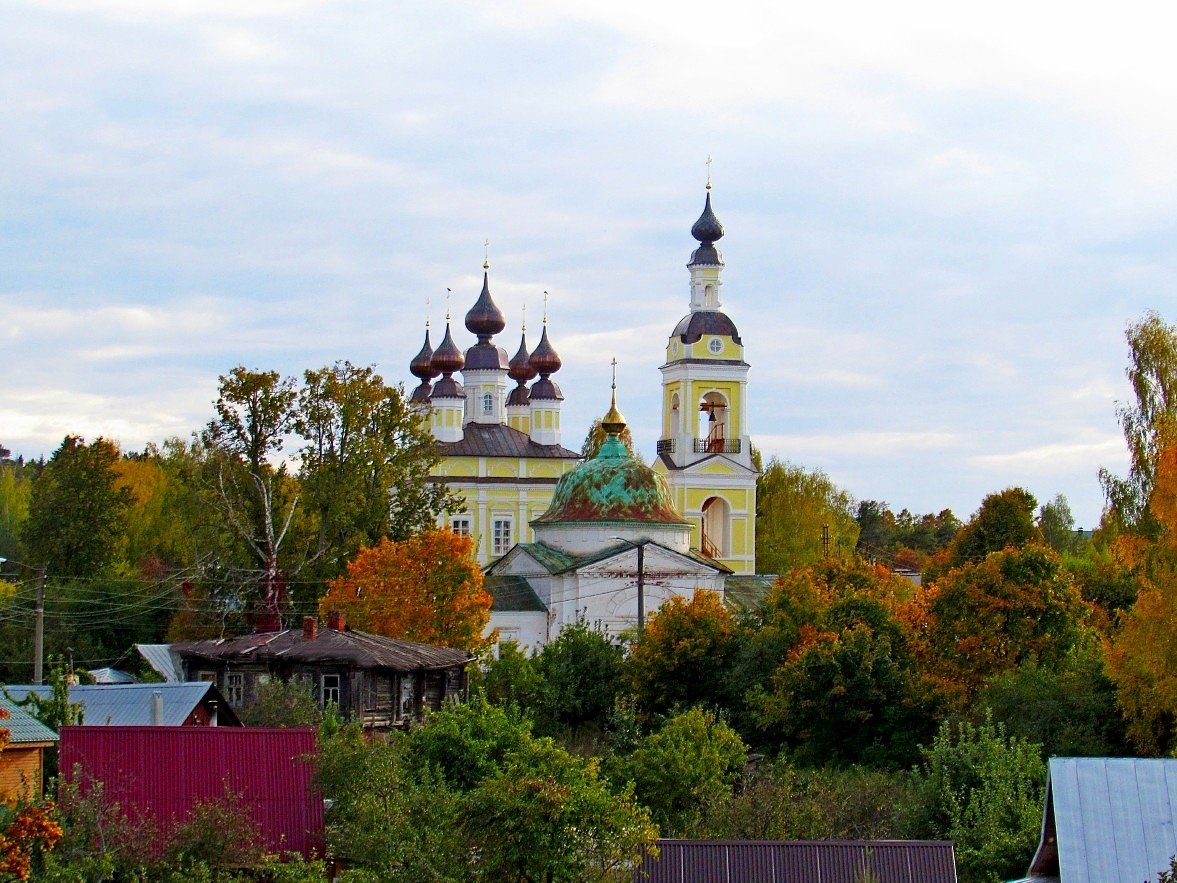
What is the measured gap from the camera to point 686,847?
64.7ft

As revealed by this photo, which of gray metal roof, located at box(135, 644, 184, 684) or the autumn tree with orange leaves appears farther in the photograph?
the autumn tree with orange leaves

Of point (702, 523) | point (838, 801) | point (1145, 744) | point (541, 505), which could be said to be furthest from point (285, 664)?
point (541, 505)

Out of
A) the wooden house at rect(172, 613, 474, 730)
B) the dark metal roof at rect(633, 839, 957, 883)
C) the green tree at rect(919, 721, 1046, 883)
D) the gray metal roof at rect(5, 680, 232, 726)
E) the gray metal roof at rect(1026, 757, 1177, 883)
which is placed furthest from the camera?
the wooden house at rect(172, 613, 474, 730)

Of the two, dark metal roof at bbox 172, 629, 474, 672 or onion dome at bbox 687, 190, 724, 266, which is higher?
onion dome at bbox 687, 190, 724, 266

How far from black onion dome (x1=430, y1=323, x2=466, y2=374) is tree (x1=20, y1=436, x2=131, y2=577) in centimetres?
1765

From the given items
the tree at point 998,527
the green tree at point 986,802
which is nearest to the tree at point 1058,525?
the tree at point 998,527

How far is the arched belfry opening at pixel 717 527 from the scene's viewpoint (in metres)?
63.2

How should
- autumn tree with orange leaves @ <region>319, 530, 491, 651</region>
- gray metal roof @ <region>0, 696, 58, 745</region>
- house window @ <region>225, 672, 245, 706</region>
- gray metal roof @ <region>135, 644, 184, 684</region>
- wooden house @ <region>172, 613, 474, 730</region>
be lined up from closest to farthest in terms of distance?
1. gray metal roof @ <region>0, 696, 58, 745</region>
2. wooden house @ <region>172, 613, 474, 730</region>
3. house window @ <region>225, 672, 245, 706</region>
4. gray metal roof @ <region>135, 644, 184, 684</region>
5. autumn tree with orange leaves @ <region>319, 530, 491, 651</region>

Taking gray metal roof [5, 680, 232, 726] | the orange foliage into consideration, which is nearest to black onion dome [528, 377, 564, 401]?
gray metal roof [5, 680, 232, 726]

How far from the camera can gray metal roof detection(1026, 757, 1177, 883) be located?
64.2ft

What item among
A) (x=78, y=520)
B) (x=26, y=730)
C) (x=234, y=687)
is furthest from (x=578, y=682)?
(x=78, y=520)

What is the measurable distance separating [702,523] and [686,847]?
144 ft

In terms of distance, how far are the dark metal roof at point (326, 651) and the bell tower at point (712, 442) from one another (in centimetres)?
2704

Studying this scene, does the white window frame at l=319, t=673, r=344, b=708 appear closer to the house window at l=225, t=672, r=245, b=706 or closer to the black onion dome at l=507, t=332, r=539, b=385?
the house window at l=225, t=672, r=245, b=706
